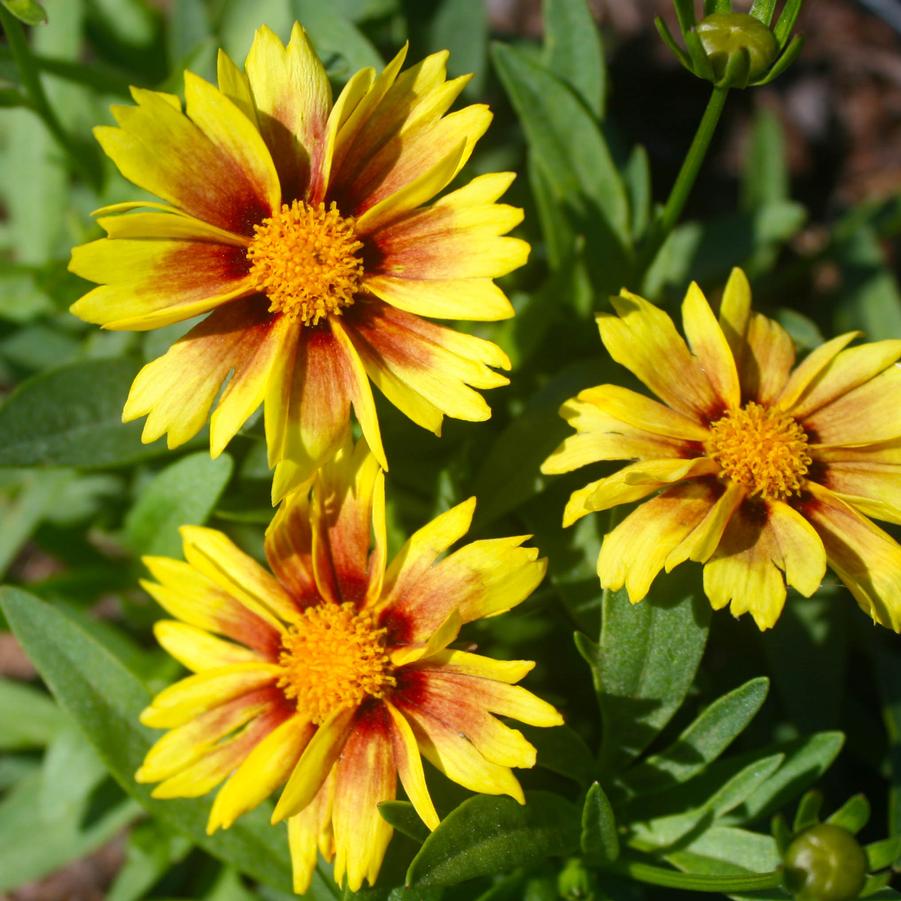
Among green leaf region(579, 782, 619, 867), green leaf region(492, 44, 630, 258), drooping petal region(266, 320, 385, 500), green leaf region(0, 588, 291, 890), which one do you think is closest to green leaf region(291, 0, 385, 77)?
green leaf region(492, 44, 630, 258)

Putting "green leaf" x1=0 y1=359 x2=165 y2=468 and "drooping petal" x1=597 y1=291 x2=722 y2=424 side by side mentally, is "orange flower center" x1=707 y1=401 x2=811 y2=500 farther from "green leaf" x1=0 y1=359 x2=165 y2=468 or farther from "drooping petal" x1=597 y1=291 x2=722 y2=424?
"green leaf" x1=0 y1=359 x2=165 y2=468

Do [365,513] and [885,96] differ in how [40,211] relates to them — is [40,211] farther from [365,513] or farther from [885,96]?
[885,96]

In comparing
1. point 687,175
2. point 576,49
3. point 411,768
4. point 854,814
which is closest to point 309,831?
point 411,768

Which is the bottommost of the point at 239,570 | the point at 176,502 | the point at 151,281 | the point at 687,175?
the point at 239,570

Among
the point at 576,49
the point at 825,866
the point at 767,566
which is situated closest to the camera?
the point at 825,866

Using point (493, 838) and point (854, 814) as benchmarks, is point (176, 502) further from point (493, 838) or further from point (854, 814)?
point (854, 814)

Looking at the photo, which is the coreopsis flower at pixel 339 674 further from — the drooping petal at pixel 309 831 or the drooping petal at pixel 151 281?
the drooping petal at pixel 151 281

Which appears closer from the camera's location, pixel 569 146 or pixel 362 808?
pixel 362 808

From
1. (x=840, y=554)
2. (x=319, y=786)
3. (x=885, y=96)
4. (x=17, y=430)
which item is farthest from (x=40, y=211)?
(x=885, y=96)
